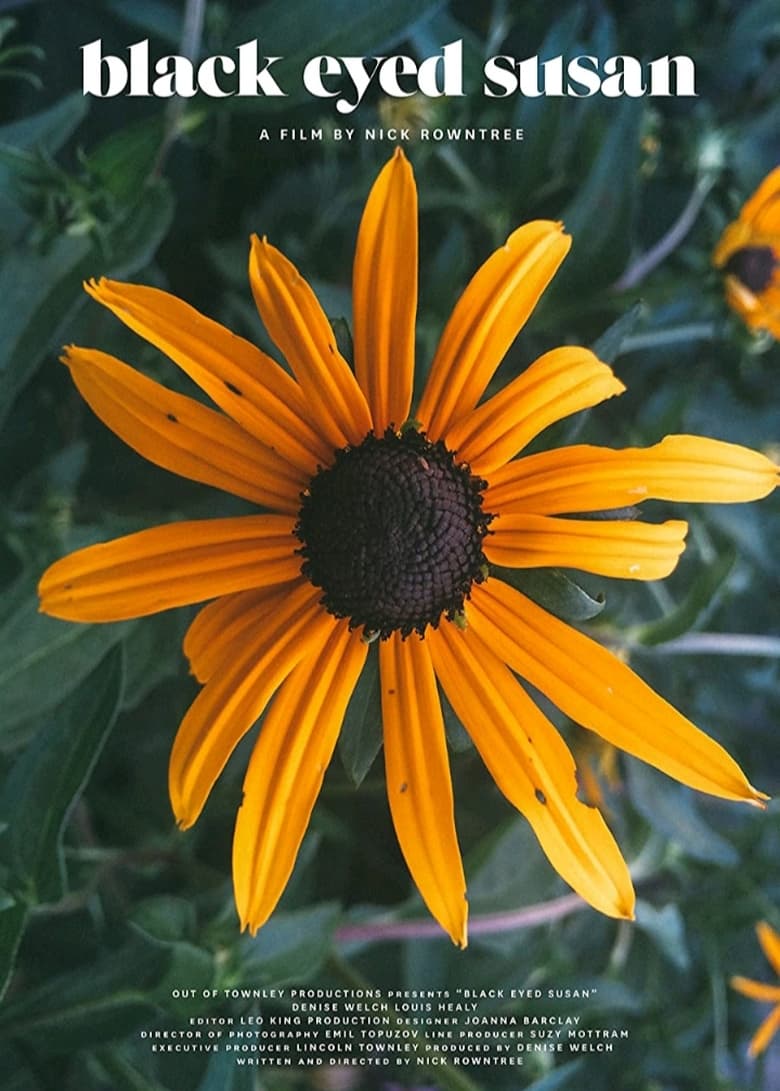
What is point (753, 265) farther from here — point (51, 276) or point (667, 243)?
point (51, 276)

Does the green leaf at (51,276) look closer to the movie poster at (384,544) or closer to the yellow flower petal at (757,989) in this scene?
the movie poster at (384,544)

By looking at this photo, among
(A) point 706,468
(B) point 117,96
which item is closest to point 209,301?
(B) point 117,96

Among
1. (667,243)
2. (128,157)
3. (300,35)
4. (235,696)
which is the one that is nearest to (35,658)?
(235,696)

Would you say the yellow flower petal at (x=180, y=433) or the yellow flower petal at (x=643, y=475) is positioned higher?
the yellow flower petal at (x=180, y=433)

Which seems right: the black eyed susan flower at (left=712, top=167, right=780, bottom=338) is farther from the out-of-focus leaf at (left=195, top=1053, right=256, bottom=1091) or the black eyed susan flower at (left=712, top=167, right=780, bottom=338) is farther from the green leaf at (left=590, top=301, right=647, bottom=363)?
the out-of-focus leaf at (left=195, top=1053, right=256, bottom=1091)

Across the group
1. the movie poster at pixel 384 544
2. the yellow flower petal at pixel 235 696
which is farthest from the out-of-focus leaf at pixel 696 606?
the yellow flower petal at pixel 235 696

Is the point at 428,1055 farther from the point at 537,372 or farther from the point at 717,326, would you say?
the point at 717,326
